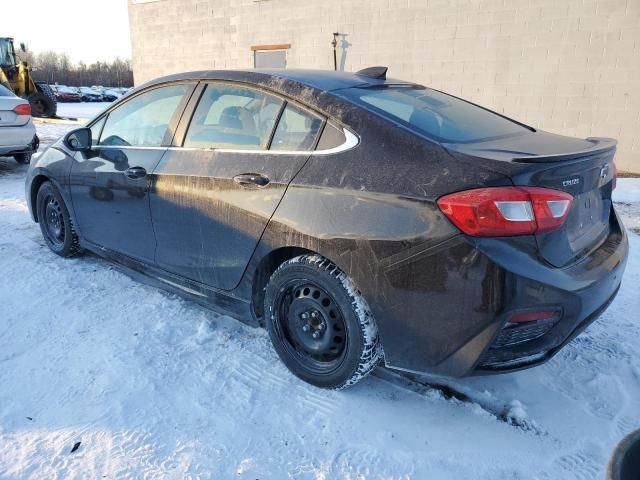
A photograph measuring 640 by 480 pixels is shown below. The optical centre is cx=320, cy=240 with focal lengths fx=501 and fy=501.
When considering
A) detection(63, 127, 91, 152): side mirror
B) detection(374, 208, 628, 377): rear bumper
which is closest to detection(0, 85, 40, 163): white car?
detection(63, 127, 91, 152): side mirror

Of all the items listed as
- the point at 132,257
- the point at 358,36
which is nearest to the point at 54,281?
the point at 132,257

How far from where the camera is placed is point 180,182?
9.56ft

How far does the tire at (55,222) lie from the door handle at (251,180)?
2127 millimetres

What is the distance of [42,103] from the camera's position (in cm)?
1827

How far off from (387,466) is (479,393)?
2.35 feet

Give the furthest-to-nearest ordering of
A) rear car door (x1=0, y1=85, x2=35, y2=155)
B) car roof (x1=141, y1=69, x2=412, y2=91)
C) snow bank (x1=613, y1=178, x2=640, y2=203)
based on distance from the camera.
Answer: rear car door (x1=0, y1=85, x2=35, y2=155) < snow bank (x1=613, y1=178, x2=640, y2=203) < car roof (x1=141, y1=69, x2=412, y2=91)

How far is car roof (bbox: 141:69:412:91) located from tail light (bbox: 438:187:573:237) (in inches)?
40.3

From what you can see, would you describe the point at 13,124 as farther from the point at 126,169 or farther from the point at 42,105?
the point at 42,105

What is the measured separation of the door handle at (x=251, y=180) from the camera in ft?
8.30

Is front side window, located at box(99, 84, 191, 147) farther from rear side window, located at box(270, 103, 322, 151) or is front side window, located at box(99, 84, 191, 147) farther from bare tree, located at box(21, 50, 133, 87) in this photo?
bare tree, located at box(21, 50, 133, 87)

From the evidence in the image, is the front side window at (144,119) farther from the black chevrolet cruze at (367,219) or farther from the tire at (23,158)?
the tire at (23,158)

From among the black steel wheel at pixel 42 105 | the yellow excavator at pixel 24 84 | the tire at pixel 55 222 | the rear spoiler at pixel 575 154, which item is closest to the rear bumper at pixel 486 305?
the rear spoiler at pixel 575 154

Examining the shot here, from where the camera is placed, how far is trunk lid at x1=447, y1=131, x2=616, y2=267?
6.47ft

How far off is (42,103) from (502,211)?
20211 millimetres
